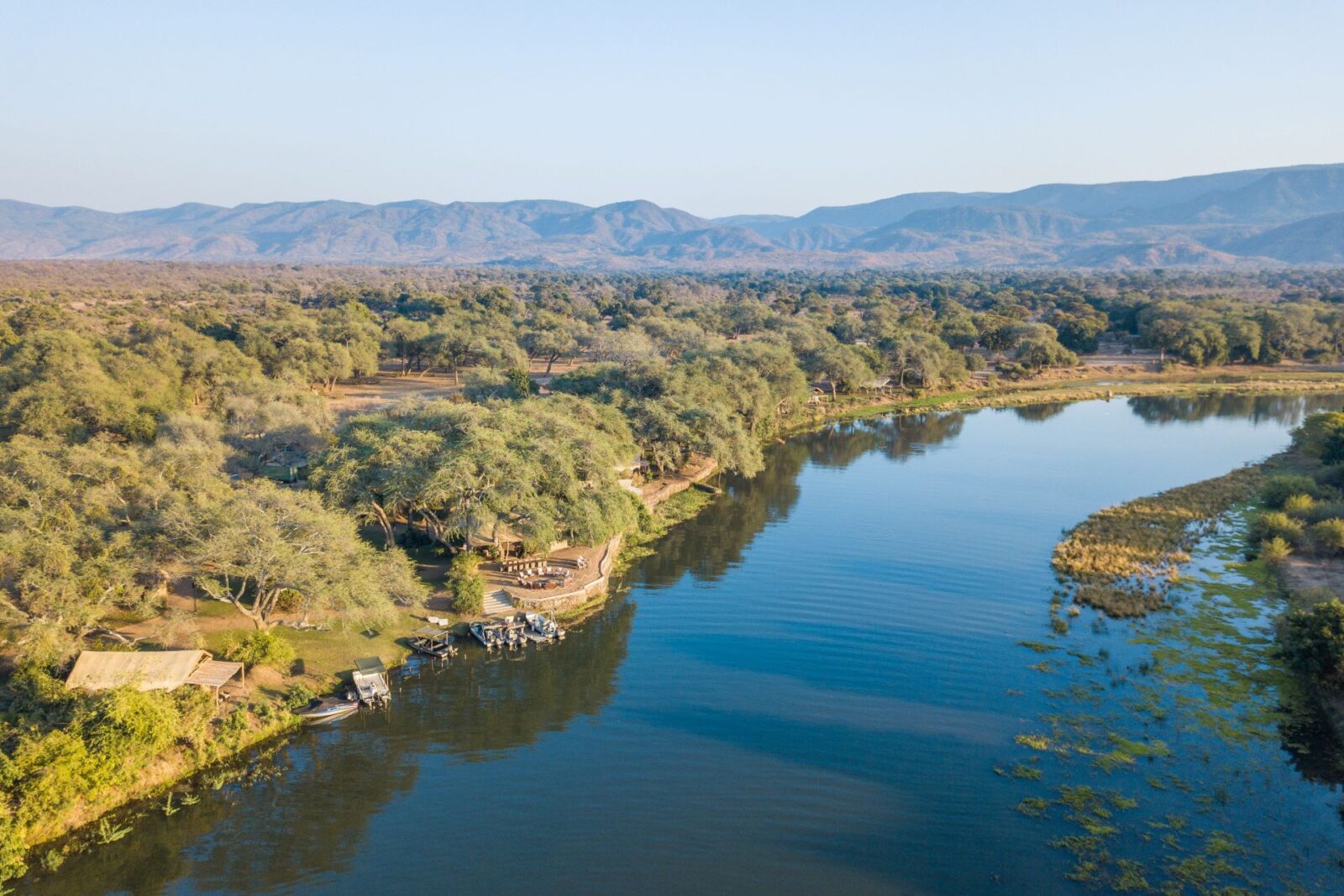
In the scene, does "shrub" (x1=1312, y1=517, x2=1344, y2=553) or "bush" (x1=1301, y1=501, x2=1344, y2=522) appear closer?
"shrub" (x1=1312, y1=517, x2=1344, y2=553)

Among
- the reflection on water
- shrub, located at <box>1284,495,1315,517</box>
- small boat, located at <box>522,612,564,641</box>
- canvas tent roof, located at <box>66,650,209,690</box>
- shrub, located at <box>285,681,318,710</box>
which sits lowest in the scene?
shrub, located at <box>285,681,318,710</box>

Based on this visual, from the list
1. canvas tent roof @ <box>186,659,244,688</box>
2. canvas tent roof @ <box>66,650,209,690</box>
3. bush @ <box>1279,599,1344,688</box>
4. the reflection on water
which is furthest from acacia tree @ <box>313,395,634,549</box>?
the reflection on water

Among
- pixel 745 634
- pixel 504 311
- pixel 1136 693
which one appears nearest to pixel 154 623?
pixel 745 634

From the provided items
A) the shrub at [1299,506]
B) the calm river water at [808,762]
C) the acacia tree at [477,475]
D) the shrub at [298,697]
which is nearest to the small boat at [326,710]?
the shrub at [298,697]

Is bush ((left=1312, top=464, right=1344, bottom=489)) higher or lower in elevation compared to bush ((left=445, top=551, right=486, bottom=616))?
higher

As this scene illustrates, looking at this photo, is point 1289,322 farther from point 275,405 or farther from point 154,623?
point 154,623

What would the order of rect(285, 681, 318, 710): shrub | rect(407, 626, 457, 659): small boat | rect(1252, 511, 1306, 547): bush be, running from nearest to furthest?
1. rect(285, 681, 318, 710): shrub
2. rect(407, 626, 457, 659): small boat
3. rect(1252, 511, 1306, 547): bush

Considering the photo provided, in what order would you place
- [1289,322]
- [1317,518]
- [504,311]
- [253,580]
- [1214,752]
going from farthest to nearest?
[504,311] → [1289,322] → [1317,518] → [253,580] → [1214,752]

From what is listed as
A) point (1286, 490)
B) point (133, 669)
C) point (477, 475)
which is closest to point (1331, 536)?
point (1286, 490)

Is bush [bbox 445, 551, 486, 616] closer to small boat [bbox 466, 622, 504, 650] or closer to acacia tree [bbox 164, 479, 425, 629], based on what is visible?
small boat [bbox 466, 622, 504, 650]
